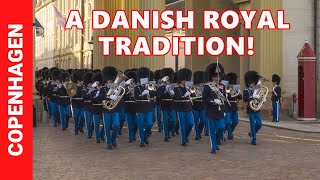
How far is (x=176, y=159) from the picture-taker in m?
13.0

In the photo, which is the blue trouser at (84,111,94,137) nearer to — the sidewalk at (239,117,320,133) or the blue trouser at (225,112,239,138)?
the blue trouser at (225,112,239,138)

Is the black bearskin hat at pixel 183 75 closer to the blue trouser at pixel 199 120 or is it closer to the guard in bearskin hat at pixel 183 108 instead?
the guard in bearskin hat at pixel 183 108

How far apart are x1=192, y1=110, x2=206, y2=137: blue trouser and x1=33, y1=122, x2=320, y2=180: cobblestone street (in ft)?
0.94

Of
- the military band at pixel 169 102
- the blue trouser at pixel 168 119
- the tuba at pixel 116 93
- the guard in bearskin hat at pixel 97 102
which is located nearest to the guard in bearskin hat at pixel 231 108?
the military band at pixel 169 102

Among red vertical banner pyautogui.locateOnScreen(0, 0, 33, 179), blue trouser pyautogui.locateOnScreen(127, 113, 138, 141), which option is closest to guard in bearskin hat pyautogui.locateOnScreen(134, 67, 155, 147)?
blue trouser pyautogui.locateOnScreen(127, 113, 138, 141)

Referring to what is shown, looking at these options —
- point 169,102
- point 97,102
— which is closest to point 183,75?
point 169,102

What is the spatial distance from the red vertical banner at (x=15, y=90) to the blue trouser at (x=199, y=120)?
10136 mm

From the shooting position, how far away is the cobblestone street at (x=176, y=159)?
11.1 metres

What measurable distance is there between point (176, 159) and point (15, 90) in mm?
6383

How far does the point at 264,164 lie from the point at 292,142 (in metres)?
4.49

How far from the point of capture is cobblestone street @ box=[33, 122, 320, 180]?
36.4 ft

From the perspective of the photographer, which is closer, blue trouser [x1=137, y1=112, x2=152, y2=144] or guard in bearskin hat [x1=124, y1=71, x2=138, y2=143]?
blue trouser [x1=137, y1=112, x2=152, y2=144]

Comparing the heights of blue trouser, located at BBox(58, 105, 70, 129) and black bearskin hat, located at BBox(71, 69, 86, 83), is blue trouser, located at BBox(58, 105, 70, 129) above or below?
below

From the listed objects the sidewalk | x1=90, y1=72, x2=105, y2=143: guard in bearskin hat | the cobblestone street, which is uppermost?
x1=90, y1=72, x2=105, y2=143: guard in bearskin hat
